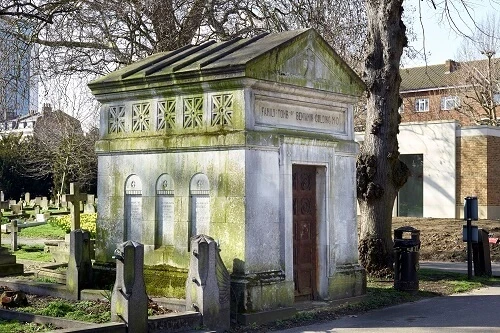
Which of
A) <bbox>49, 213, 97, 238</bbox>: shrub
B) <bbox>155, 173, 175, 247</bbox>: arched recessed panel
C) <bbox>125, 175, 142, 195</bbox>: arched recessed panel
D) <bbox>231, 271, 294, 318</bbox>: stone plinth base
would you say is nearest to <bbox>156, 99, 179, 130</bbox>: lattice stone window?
<bbox>155, 173, 175, 247</bbox>: arched recessed panel

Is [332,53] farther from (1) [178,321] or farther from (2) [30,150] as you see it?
(2) [30,150]

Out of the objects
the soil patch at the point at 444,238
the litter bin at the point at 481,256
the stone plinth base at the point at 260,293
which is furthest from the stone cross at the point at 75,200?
the stone plinth base at the point at 260,293

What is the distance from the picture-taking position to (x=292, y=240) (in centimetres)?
1138

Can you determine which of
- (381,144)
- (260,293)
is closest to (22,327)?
(260,293)

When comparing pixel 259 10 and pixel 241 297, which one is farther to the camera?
pixel 259 10

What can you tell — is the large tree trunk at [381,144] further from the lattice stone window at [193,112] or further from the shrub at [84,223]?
the shrub at [84,223]

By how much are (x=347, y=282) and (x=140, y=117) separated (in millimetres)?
4090

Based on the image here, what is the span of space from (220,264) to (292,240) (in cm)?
163

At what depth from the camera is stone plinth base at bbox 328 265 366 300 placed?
12.1 metres

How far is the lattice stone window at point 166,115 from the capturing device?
37.2 feet

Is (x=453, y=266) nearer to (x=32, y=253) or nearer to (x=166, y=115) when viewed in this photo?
(x=32, y=253)

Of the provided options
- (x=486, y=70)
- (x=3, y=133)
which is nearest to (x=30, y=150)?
(x=3, y=133)

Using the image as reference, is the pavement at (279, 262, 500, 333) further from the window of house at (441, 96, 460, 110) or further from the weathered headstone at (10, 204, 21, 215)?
the window of house at (441, 96, 460, 110)

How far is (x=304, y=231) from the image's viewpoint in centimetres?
1201
